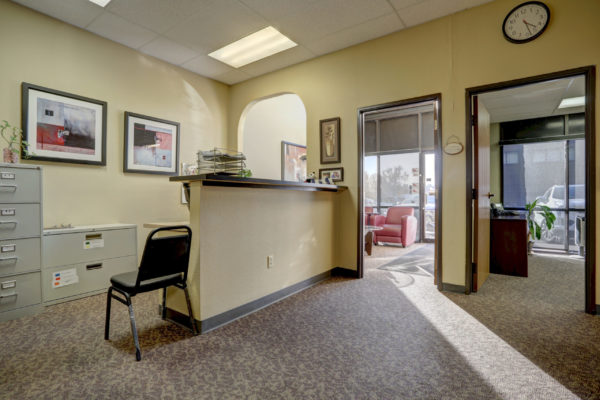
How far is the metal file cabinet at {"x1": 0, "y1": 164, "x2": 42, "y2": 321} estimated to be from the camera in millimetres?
2537

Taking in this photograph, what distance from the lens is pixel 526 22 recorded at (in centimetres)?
285

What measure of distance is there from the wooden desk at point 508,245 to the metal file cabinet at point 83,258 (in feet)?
15.2

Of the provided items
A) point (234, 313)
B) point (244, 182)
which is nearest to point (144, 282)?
point (234, 313)

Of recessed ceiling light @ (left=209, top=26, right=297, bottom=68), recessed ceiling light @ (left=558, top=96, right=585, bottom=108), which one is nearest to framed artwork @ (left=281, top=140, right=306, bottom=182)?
recessed ceiling light @ (left=209, top=26, right=297, bottom=68)

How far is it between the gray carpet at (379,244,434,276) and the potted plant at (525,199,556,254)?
1.92 meters

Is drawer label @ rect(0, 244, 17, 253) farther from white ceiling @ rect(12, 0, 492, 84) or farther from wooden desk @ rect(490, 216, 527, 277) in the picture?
wooden desk @ rect(490, 216, 527, 277)

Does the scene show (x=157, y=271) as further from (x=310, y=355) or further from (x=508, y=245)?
(x=508, y=245)

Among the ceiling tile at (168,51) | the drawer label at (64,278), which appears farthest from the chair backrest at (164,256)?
the ceiling tile at (168,51)

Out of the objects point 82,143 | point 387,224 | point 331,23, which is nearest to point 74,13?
point 82,143

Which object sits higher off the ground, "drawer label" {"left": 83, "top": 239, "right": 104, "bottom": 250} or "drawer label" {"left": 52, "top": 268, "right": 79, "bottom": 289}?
"drawer label" {"left": 83, "top": 239, "right": 104, "bottom": 250}

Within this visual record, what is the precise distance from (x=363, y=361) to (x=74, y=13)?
420 centimetres

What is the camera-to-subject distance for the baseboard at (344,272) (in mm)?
3906

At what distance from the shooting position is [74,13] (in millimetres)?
3168

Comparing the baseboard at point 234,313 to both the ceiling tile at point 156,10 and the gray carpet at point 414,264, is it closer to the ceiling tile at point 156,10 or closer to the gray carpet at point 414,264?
the gray carpet at point 414,264
